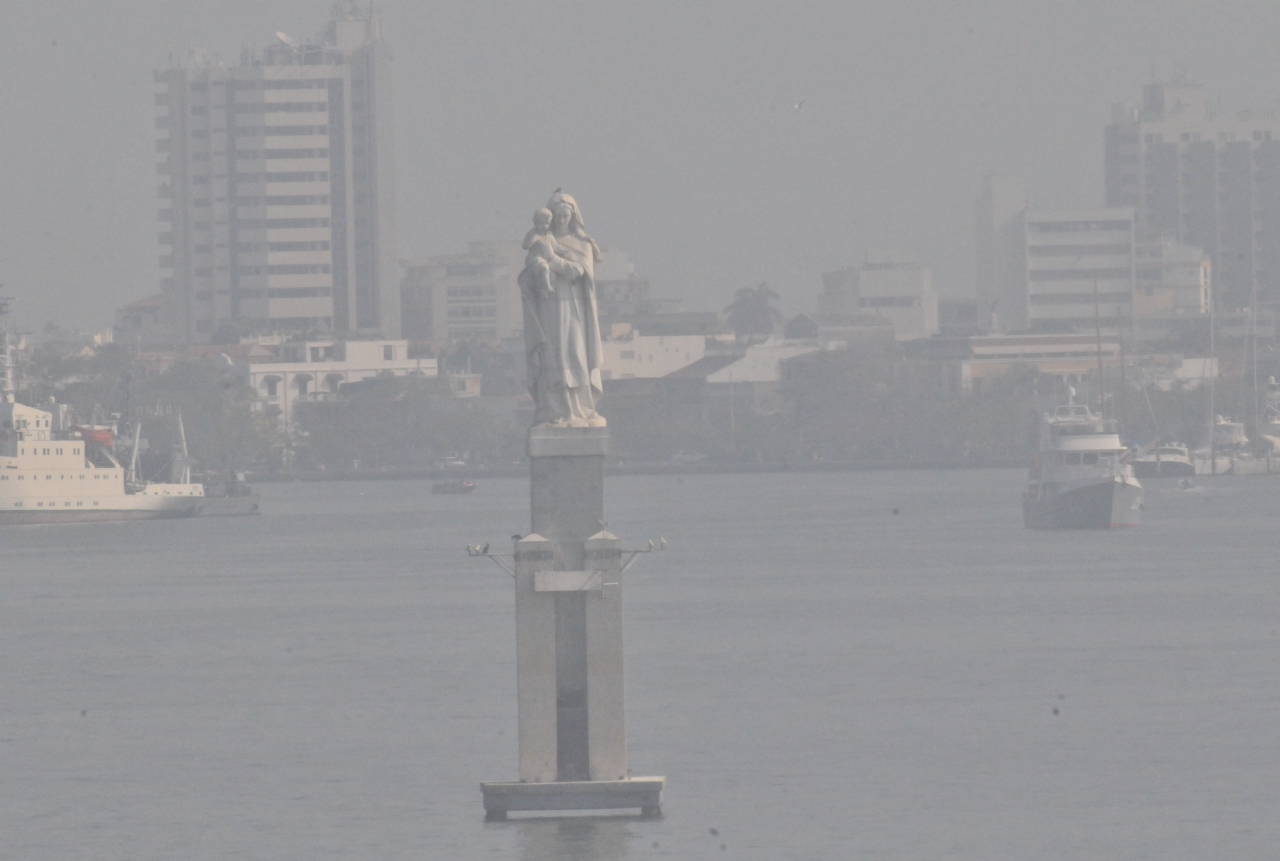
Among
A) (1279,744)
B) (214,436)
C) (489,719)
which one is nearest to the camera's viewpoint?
(1279,744)

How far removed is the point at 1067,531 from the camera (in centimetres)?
9850

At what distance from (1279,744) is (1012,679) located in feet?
30.0

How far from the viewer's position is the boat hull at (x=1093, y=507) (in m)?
97.6

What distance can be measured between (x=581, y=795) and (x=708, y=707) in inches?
578

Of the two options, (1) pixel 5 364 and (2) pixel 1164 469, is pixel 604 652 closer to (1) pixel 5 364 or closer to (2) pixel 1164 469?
(1) pixel 5 364

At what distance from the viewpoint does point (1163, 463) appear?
17475 cm

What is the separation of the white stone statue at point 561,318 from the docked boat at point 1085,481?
72.6m

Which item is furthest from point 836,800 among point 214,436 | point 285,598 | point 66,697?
point 214,436

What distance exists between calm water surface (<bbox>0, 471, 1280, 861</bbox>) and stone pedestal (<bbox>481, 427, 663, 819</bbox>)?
26.2 inches

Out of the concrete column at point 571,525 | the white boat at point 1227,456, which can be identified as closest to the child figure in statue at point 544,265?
the concrete column at point 571,525

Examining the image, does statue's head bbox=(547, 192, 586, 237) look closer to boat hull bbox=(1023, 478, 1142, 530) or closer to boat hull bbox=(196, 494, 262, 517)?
boat hull bbox=(1023, 478, 1142, 530)

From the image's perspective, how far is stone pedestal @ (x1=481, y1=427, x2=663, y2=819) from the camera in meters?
25.1

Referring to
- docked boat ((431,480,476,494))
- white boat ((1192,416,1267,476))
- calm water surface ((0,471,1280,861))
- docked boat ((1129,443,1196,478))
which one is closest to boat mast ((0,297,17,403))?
docked boat ((431,480,476,494))

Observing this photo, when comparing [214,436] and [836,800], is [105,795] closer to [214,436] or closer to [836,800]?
[836,800]
